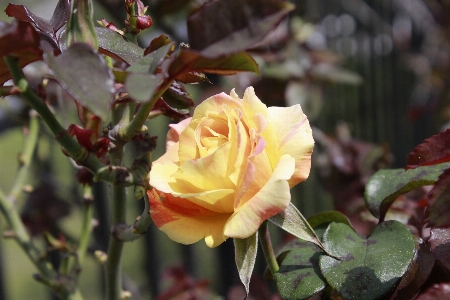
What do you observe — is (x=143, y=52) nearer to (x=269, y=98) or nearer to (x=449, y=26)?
(x=269, y=98)

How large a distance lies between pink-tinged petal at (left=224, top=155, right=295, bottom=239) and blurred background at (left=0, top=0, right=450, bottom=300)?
1.07 feet

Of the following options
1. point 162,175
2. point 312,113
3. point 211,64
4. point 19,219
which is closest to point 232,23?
point 211,64

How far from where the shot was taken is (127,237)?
0.50m

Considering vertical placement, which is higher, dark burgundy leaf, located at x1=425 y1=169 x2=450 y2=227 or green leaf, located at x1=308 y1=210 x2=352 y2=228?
dark burgundy leaf, located at x1=425 y1=169 x2=450 y2=227

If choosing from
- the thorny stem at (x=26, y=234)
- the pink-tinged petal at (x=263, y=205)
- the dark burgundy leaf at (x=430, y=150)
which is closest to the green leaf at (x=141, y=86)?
the pink-tinged petal at (x=263, y=205)

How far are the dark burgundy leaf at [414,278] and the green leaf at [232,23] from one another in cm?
24

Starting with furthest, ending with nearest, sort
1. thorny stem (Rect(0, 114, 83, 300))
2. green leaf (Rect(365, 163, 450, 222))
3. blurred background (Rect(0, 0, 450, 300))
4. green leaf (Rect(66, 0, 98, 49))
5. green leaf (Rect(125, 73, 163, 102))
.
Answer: blurred background (Rect(0, 0, 450, 300)) → thorny stem (Rect(0, 114, 83, 300)) → green leaf (Rect(365, 163, 450, 222)) → green leaf (Rect(66, 0, 98, 49)) → green leaf (Rect(125, 73, 163, 102))

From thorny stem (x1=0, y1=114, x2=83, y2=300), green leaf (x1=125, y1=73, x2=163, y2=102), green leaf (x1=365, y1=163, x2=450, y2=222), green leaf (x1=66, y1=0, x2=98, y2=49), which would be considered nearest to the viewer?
green leaf (x1=125, y1=73, x2=163, y2=102)

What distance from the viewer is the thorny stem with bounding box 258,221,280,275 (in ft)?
1.50

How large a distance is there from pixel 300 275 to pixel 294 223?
0.21 ft

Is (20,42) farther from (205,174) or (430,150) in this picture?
(430,150)

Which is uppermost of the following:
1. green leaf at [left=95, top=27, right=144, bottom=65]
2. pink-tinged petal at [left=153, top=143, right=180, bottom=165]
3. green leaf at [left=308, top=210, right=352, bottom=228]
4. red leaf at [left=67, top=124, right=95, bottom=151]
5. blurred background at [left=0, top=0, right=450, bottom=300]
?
green leaf at [left=95, top=27, right=144, bottom=65]

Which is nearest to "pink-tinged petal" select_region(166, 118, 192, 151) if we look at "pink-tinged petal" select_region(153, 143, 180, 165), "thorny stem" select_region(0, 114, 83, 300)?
"pink-tinged petal" select_region(153, 143, 180, 165)

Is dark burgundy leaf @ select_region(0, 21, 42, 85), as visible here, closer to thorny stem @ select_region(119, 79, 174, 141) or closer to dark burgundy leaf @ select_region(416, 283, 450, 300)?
thorny stem @ select_region(119, 79, 174, 141)
